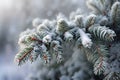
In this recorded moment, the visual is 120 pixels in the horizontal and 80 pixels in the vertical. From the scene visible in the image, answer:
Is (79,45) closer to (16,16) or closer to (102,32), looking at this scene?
(102,32)

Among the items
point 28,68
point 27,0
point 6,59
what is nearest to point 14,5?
point 27,0

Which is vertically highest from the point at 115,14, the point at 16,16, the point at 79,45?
the point at 16,16

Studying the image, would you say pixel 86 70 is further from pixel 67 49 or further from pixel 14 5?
pixel 14 5

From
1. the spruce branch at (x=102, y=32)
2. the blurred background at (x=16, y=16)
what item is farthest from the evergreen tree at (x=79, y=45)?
the blurred background at (x=16, y=16)

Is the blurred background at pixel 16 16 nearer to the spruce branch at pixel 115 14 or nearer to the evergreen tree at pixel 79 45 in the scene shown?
the evergreen tree at pixel 79 45

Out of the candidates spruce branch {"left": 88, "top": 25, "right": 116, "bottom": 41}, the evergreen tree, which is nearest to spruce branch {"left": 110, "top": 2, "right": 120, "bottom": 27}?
the evergreen tree

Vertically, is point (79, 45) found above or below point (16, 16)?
below

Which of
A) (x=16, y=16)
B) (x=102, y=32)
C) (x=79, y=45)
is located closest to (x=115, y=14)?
(x=102, y=32)

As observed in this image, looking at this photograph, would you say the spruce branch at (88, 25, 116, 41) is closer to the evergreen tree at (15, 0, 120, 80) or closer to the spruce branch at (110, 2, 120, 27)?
the evergreen tree at (15, 0, 120, 80)

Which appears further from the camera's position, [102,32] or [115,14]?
[115,14]
